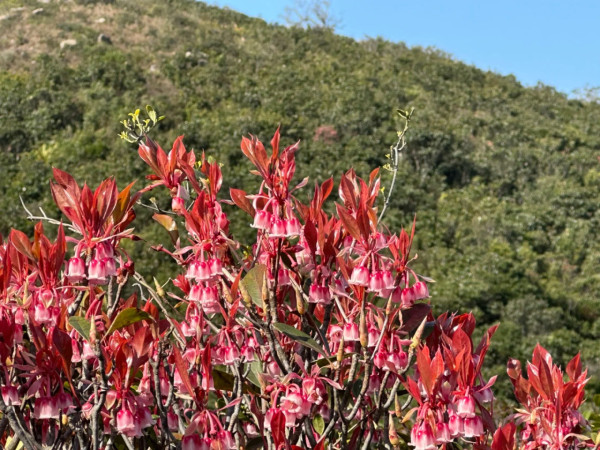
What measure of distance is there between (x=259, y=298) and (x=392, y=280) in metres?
0.21

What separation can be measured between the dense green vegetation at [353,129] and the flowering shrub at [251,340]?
25.5 ft

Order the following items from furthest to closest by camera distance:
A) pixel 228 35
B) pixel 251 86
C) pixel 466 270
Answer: pixel 228 35 < pixel 251 86 < pixel 466 270

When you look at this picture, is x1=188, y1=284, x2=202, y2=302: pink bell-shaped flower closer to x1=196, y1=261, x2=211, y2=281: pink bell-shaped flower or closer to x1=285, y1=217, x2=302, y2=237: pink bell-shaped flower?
x1=196, y1=261, x2=211, y2=281: pink bell-shaped flower

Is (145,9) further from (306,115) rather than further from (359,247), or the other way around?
(359,247)

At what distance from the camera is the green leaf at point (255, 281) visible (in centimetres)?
99

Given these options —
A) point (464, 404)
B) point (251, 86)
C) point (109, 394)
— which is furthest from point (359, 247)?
point (251, 86)

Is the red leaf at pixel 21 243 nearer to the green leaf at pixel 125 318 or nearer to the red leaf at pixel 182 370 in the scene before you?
the green leaf at pixel 125 318

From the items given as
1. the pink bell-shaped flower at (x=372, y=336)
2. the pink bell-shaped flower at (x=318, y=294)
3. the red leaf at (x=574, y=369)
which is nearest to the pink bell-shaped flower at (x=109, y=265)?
the pink bell-shaped flower at (x=318, y=294)

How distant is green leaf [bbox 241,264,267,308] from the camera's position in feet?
3.25

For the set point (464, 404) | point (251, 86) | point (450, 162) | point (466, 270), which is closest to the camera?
point (464, 404)

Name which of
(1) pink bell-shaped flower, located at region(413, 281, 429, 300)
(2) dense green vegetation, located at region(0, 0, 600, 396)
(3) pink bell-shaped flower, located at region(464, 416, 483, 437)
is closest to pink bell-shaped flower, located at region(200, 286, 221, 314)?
(1) pink bell-shaped flower, located at region(413, 281, 429, 300)

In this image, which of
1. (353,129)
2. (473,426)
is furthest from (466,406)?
(353,129)

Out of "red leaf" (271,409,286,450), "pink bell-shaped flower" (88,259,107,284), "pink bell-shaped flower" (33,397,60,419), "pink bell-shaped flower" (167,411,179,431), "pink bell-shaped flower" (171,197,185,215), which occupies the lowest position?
"pink bell-shaped flower" (167,411,179,431)

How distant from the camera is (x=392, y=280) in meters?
1.00
